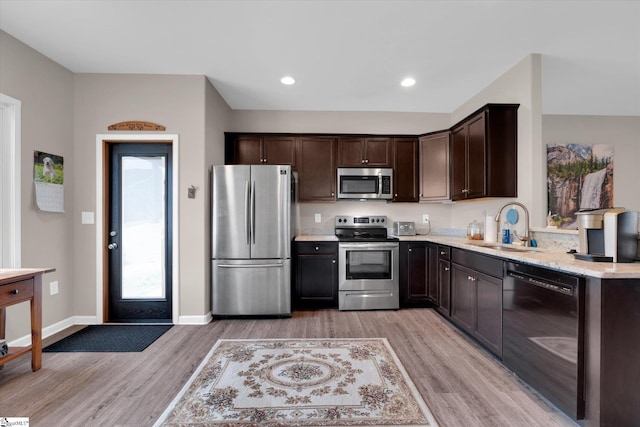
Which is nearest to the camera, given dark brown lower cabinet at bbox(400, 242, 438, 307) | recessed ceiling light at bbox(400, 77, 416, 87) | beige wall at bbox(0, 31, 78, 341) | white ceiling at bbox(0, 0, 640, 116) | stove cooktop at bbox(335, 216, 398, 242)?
white ceiling at bbox(0, 0, 640, 116)

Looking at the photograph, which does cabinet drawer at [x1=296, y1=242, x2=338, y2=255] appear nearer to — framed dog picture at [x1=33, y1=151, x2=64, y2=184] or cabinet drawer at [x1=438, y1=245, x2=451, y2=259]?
cabinet drawer at [x1=438, y1=245, x2=451, y2=259]

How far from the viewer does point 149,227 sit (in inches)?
131

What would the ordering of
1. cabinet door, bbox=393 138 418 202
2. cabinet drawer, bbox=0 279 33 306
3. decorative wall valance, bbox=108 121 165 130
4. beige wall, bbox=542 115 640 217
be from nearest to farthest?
cabinet drawer, bbox=0 279 33 306, decorative wall valance, bbox=108 121 165 130, cabinet door, bbox=393 138 418 202, beige wall, bbox=542 115 640 217

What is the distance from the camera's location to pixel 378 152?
164 inches

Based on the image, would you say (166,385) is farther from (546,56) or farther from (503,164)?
(546,56)

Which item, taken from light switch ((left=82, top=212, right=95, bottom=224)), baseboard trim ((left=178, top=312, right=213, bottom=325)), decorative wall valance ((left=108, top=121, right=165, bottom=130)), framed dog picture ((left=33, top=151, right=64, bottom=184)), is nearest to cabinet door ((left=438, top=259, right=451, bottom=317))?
baseboard trim ((left=178, top=312, right=213, bottom=325))

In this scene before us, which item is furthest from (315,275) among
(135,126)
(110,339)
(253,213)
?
(135,126)

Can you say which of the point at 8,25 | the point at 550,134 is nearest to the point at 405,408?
the point at 8,25

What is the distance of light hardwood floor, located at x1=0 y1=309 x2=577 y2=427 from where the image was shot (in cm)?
176

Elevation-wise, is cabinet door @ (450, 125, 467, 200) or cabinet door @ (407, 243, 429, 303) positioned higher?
cabinet door @ (450, 125, 467, 200)

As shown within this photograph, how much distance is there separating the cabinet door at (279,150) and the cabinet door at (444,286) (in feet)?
7.82

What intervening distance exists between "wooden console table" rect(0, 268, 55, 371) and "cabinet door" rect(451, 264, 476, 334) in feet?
12.2

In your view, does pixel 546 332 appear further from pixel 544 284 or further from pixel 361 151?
pixel 361 151

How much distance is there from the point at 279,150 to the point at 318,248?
1531 millimetres
